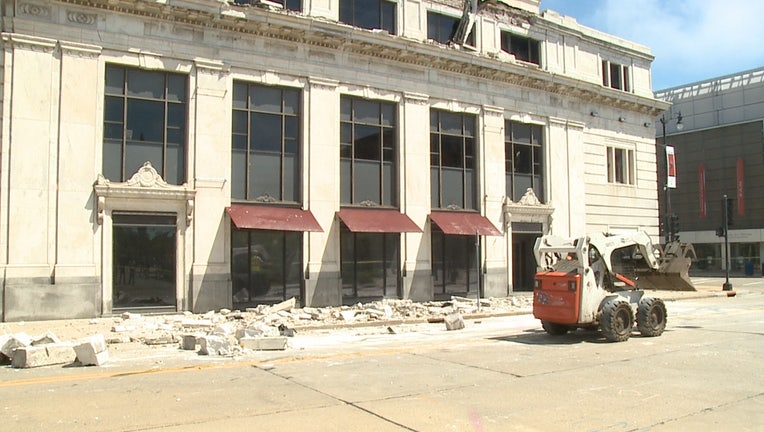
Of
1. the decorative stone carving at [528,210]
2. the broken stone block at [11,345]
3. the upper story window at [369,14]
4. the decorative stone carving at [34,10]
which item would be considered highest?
the upper story window at [369,14]

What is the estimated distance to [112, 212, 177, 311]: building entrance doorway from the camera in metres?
18.5

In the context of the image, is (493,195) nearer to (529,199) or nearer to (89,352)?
(529,199)

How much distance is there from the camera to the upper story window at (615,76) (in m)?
31.7

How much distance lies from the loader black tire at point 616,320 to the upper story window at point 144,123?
536 inches

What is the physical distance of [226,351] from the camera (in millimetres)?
12094

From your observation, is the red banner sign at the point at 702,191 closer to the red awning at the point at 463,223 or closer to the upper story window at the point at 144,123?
the red awning at the point at 463,223

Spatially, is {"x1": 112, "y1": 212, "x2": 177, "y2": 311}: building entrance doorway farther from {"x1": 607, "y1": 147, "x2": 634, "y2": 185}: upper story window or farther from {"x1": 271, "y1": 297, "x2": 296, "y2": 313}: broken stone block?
{"x1": 607, "y1": 147, "x2": 634, "y2": 185}: upper story window

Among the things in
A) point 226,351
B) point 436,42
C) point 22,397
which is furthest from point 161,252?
point 436,42

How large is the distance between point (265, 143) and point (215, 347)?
10536 millimetres

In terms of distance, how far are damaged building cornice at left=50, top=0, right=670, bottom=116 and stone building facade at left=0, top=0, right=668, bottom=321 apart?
75 millimetres

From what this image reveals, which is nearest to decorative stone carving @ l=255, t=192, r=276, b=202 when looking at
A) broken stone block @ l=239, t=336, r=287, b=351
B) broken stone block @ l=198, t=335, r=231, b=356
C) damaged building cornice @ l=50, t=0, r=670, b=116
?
damaged building cornice @ l=50, t=0, r=670, b=116

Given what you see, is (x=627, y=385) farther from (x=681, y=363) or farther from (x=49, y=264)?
(x=49, y=264)

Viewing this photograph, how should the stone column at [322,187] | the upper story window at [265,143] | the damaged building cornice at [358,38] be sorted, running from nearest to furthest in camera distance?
the damaged building cornice at [358,38] → the upper story window at [265,143] → the stone column at [322,187]

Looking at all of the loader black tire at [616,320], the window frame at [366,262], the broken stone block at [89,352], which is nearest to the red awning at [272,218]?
the window frame at [366,262]
